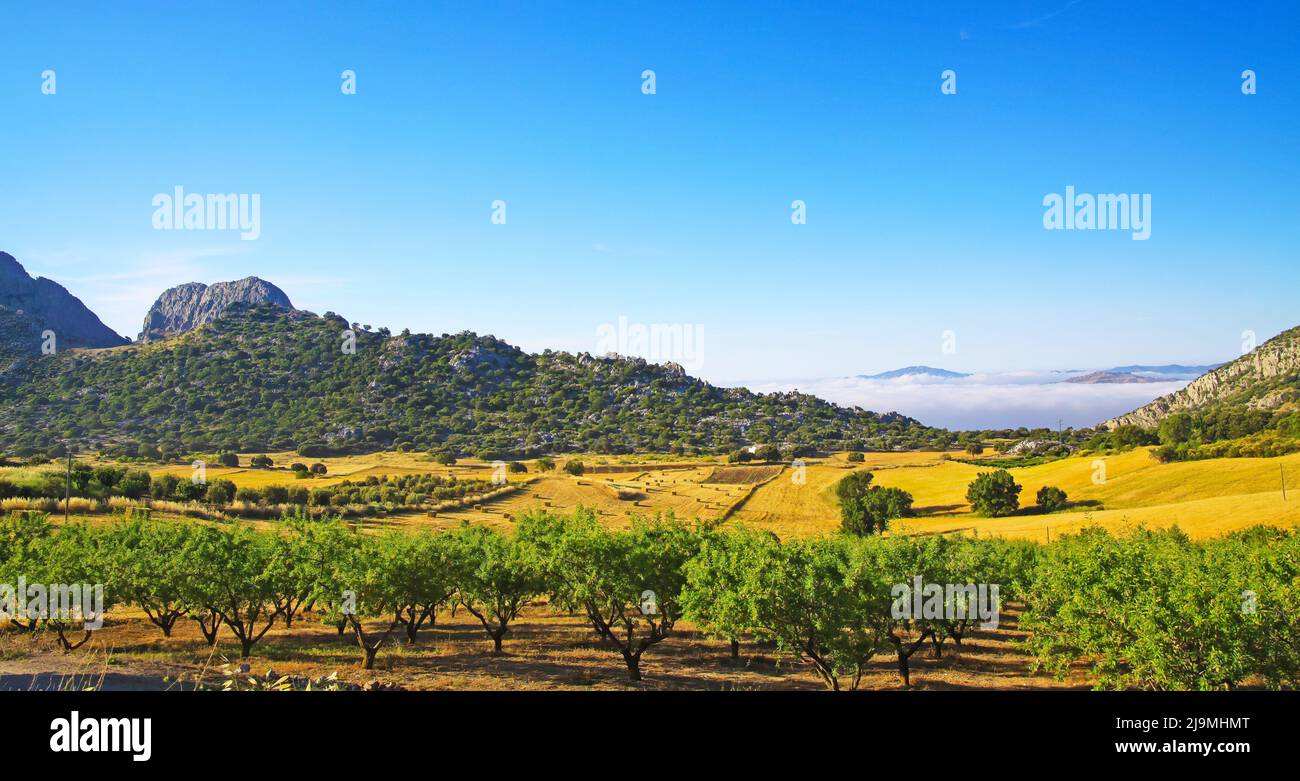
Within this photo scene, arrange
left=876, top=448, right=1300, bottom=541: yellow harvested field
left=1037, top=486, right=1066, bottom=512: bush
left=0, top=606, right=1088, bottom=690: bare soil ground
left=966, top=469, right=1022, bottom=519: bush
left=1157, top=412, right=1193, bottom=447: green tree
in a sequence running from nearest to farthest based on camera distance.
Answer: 1. left=0, top=606, right=1088, bottom=690: bare soil ground
2. left=876, top=448, right=1300, bottom=541: yellow harvested field
3. left=1037, top=486, right=1066, bottom=512: bush
4. left=966, top=469, right=1022, bottom=519: bush
5. left=1157, top=412, right=1193, bottom=447: green tree

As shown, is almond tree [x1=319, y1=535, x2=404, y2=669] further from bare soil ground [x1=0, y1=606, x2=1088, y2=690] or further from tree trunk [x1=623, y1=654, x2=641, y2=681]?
tree trunk [x1=623, y1=654, x2=641, y2=681]

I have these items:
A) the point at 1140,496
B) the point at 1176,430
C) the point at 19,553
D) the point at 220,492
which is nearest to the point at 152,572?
the point at 19,553

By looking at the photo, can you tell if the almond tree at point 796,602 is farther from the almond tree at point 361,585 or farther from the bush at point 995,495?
the bush at point 995,495

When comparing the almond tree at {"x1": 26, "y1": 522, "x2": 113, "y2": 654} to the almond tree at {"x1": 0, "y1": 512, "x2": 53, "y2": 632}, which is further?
the almond tree at {"x1": 0, "y1": 512, "x2": 53, "y2": 632}

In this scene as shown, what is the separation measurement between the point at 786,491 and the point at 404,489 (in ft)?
206

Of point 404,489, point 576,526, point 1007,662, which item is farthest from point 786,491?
point 576,526

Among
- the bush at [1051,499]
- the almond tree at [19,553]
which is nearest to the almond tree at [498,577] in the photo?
the almond tree at [19,553]

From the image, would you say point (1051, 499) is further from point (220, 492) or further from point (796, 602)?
point (220, 492)

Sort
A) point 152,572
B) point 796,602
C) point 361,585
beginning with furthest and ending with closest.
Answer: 1. point 152,572
2. point 361,585
3. point 796,602

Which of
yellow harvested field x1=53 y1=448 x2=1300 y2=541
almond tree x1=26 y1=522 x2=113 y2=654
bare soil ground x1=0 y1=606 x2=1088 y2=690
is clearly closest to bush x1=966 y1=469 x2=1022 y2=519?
yellow harvested field x1=53 y1=448 x2=1300 y2=541
